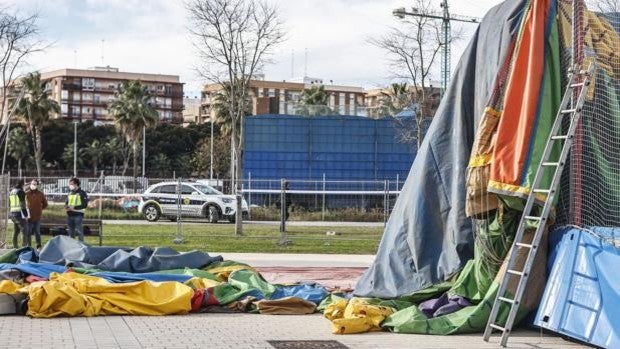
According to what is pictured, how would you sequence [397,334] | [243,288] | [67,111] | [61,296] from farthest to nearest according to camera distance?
[67,111] < [243,288] < [61,296] < [397,334]

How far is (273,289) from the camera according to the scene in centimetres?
1178

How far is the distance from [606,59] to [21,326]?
739cm

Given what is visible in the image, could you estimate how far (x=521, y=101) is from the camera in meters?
9.34

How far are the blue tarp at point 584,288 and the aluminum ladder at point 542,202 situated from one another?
14.0 inches

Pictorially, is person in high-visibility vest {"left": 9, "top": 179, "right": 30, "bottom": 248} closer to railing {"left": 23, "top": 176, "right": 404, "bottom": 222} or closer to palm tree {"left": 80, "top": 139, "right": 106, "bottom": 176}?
railing {"left": 23, "top": 176, "right": 404, "bottom": 222}

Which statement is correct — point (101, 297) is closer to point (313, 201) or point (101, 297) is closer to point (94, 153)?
point (313, 201)

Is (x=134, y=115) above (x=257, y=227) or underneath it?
above

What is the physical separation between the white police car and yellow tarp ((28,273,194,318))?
21644 millimetres

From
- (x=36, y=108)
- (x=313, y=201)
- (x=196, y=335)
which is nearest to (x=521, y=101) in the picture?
(x=196, y=335)

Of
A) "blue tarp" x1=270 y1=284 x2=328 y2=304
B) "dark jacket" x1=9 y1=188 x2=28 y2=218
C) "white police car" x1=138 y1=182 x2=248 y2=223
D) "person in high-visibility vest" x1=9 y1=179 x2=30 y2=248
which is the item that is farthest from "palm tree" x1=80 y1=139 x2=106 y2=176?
"blue tarp" x1=270 y1=284 x2=328 y2=304

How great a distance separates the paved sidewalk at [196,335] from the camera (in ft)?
28.0

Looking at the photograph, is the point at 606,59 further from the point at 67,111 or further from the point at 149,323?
the point at 67,111

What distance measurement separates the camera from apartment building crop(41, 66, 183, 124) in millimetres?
130750

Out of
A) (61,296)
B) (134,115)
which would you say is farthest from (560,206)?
(134,115)
